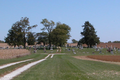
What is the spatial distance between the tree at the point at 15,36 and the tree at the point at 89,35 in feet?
118

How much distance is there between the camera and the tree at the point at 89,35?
86562 mm

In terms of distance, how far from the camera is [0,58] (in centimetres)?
2520

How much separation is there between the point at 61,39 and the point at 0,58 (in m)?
47.1

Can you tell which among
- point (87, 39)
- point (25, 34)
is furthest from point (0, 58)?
point (87, 39)

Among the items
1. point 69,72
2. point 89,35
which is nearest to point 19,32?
point 89,35

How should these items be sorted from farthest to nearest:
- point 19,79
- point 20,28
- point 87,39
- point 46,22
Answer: point 87,39 < point 46,22 < point 20,28 < point 19,79

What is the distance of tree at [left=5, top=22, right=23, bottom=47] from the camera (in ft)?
216

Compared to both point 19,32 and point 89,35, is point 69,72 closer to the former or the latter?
point 19,32

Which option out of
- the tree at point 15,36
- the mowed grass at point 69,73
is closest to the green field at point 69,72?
the mowed grass at point 69,73

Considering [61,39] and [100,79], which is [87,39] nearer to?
[61,39]

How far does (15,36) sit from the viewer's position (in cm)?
6569

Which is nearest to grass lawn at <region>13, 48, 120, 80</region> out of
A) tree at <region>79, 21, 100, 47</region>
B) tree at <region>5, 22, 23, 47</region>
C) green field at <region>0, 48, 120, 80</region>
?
green field at <region>0, 48, 120, 80</region>

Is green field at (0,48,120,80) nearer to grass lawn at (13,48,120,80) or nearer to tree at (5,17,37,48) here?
grass lawn at (13,48,120,80)

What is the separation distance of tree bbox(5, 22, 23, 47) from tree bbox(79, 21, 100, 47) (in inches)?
1417
